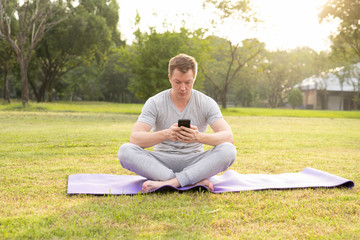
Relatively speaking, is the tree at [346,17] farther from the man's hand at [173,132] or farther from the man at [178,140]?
the man's hand at [173,132]

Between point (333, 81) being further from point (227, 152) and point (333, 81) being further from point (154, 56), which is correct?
point (227, 152)

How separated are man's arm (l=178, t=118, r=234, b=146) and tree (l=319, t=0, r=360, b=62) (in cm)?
2126

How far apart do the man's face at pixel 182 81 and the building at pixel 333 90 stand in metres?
43.8

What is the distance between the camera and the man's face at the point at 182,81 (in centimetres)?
360

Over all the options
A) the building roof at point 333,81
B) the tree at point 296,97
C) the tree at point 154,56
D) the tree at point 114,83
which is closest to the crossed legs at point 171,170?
the tree at point 154,56

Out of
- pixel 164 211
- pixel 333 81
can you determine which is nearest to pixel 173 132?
pixel 164 211

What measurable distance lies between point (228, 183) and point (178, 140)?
80cm

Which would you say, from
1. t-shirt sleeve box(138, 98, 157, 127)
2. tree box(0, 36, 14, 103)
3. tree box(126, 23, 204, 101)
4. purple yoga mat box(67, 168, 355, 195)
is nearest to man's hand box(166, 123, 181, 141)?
t-shirt sleeve box(138, 98, 157, 127)

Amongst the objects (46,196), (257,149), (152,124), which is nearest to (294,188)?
(152,124)

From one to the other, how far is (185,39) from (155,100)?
17491 millimetres

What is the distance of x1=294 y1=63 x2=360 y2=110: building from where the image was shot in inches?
1731

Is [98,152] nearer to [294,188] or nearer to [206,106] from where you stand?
[206,106]

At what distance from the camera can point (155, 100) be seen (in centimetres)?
391

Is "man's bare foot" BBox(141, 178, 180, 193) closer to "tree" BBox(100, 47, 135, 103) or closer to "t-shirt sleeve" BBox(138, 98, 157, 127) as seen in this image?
"t-shirt sleeve" BBox(138, 98, 157, 127)
